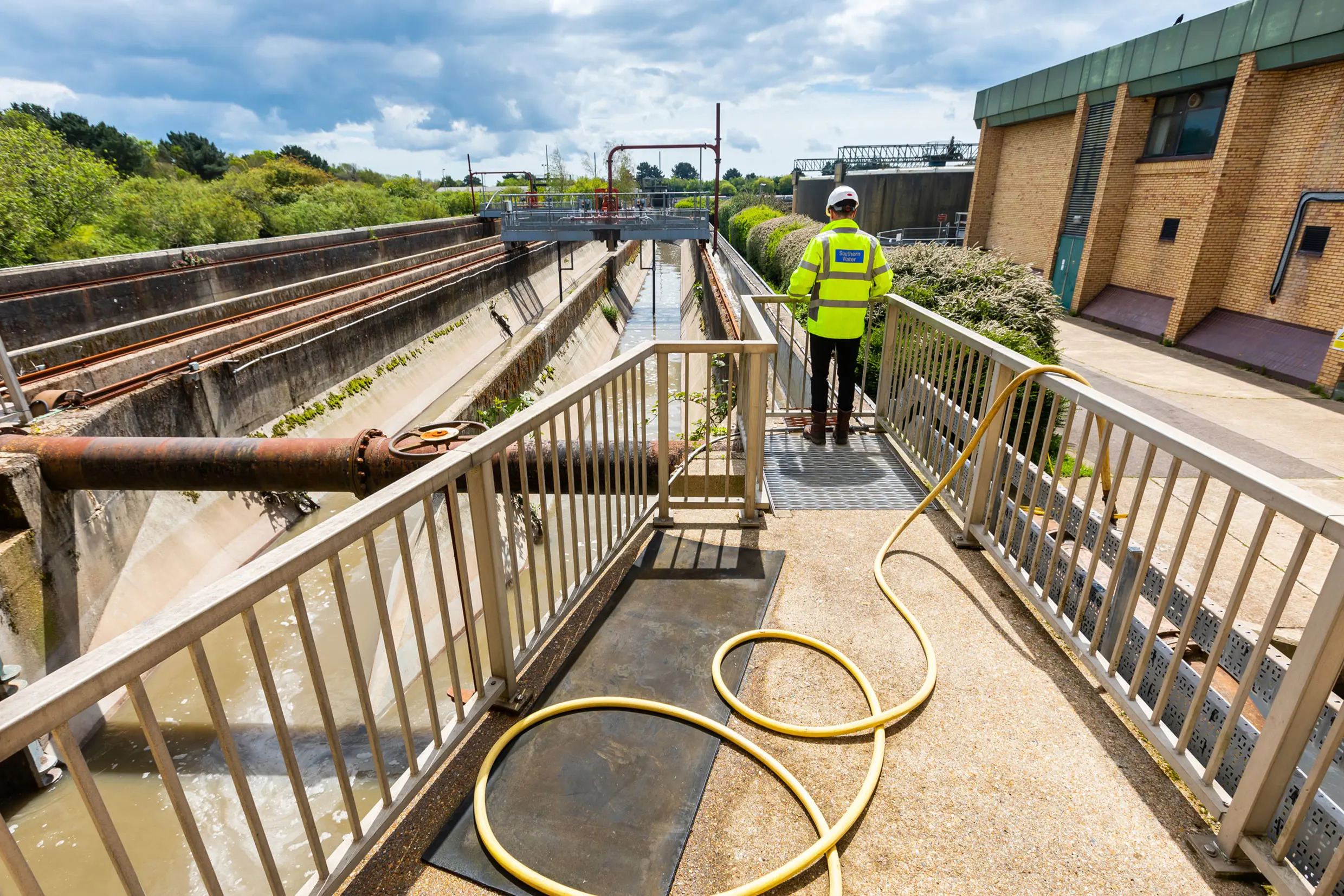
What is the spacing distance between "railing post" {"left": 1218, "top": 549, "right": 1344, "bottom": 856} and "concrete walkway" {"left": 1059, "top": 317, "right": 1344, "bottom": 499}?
531 centimetres

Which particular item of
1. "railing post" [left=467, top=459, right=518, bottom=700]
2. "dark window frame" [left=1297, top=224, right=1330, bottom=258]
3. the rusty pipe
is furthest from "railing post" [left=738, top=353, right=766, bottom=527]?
"dark window frame" [left=1297, top=224, right=1330, bottom=258]

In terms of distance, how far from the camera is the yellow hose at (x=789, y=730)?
2010 mm

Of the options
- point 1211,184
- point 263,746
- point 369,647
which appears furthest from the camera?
point 1211,184

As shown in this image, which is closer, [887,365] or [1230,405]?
[887,365]

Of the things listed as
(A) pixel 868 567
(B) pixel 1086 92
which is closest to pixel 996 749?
(A) pixel 868 567

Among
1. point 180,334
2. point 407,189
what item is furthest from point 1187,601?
point 407,189

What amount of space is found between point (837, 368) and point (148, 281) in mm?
13778

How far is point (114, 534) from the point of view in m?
6.89

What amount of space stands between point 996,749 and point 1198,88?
1739 centimetres

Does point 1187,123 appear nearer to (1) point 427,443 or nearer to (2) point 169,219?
(1) point 427,443

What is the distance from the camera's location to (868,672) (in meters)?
2.94

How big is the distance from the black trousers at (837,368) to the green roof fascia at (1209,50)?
1197 centimetres

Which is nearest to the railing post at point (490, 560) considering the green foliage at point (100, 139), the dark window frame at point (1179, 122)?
the dark window frame at point (1179, 122)

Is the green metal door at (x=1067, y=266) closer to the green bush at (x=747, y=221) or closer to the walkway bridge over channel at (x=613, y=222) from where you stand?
the walkway bridge over channel at (x=613, y=222)
